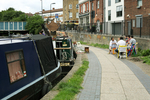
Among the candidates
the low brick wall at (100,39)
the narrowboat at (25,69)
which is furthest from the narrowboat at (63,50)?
the low brick wall at (100,39)

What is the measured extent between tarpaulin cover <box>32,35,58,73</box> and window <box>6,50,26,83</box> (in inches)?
59.7

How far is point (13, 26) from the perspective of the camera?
7262 centimetres

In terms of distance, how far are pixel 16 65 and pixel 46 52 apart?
2692 mm

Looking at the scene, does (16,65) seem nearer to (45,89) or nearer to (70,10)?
(45,89)

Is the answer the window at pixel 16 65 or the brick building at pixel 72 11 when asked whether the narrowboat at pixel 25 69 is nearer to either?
the window at pixel 16 65

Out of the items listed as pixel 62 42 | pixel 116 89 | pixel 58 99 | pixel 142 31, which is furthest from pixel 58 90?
pixel 142 31

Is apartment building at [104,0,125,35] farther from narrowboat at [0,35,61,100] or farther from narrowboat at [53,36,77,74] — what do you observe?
narrowboat at [0,35,61,100]

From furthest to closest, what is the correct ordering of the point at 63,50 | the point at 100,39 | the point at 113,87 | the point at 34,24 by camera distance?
the point at 34,24
the point at 100,39
the point at 63,50
the point at 113,87

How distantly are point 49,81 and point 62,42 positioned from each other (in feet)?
17.9

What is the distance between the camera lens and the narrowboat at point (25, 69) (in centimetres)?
586

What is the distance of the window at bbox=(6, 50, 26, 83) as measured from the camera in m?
6.12

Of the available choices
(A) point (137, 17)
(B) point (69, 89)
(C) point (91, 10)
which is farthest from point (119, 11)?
(B) point (69, 89)

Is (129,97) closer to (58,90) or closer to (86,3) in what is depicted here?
(58,90)

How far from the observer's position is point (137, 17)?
25.6 metres
